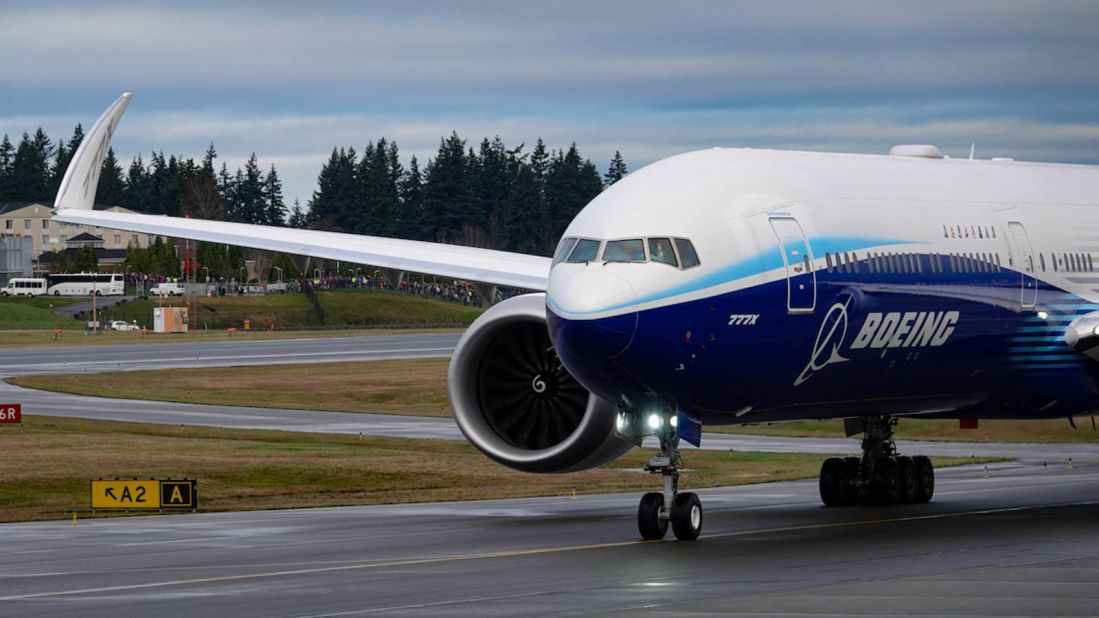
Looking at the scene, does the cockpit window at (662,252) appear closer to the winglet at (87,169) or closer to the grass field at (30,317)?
the winglet at (87,169)

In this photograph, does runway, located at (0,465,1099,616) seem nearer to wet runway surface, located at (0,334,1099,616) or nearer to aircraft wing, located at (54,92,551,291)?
wet runway surface, located at (0,334,1099,616)

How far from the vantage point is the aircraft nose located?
21.9 m

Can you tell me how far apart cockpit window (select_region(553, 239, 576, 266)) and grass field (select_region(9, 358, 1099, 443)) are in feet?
110

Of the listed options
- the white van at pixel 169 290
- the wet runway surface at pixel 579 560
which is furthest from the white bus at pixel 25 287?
the wet runway surface at pixel 579 560

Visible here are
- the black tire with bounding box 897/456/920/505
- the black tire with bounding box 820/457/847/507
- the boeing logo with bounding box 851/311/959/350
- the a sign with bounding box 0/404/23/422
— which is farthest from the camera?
the a sign with bounding box 0/404/23/422

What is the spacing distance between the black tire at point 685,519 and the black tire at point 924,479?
873 centimetres

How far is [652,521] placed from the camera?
2386cm

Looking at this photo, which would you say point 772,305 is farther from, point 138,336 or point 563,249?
point 138,336

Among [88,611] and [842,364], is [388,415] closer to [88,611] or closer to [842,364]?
[842,364]

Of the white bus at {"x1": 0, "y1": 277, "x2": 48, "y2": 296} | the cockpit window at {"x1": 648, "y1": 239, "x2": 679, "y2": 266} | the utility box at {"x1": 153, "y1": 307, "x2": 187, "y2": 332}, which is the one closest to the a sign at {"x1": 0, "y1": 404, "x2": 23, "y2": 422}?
the cockpit window at {"x1": 648, "y1": 239, "x2": 679, "y2": 266}

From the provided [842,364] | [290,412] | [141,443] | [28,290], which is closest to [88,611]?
[842,364]

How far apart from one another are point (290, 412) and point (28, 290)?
433 ft

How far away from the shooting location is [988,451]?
1964 inches

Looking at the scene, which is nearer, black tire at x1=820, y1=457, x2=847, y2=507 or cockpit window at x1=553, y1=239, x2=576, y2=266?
cockpit window at x1=553, y1=239, x2=576, y2=266
